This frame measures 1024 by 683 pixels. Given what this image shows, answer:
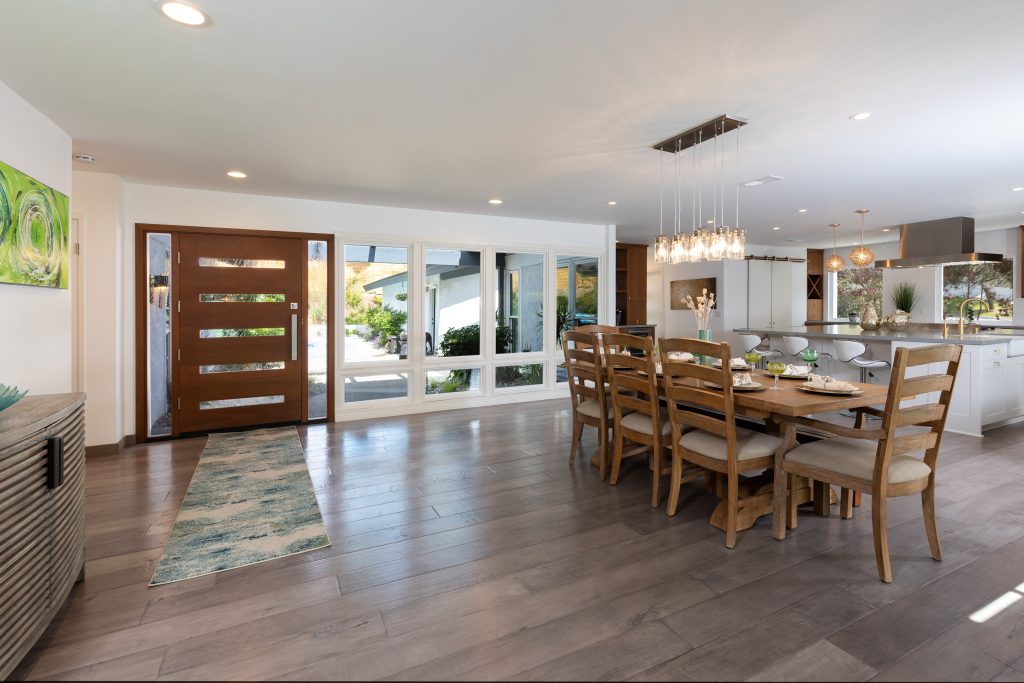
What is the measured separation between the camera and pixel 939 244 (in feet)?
21.5

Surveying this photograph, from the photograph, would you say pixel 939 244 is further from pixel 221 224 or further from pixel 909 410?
pixel 221 224

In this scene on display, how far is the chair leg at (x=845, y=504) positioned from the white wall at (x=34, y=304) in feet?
15.6

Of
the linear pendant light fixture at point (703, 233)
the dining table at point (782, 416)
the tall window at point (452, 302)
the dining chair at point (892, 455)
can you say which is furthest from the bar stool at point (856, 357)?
the tall window at point (452, 302)

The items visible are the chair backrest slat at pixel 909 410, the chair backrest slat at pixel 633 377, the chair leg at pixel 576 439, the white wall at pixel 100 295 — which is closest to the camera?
the chair backrest slat at pixel 909 410

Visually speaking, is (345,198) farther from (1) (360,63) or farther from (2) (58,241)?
(1) (360,63)

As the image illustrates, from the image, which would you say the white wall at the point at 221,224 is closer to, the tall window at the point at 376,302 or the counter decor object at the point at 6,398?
the tall window at the point at 376,302

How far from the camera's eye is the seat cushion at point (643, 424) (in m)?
3.18

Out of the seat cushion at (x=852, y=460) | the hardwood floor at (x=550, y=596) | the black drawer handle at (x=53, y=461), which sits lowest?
the hardwood floor at (x=550, y=596)

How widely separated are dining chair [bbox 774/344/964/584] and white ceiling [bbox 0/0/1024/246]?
147cm

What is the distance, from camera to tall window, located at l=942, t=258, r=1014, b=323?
25.1 feet

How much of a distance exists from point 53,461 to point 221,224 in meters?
3.74

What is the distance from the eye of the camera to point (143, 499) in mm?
3232

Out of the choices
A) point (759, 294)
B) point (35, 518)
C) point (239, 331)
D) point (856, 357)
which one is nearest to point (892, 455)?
point (35, 518)

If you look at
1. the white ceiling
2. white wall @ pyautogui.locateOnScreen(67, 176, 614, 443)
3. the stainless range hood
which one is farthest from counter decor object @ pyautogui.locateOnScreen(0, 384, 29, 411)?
the stainless range hood
